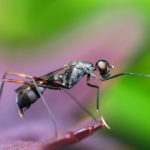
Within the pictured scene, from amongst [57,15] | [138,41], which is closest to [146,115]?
[138,41]

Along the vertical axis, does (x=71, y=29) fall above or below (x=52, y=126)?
above

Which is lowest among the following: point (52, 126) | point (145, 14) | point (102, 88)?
point (52, 126)

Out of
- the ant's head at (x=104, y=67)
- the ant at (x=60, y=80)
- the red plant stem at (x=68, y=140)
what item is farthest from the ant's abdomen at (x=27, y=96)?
the red plant stem at (x=68, y=140)

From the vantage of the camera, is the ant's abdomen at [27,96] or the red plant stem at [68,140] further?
the ant's abdomen at [27,96]

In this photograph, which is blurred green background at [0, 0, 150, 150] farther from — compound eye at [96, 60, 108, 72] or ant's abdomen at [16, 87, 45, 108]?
ant's abdomen at [16, 87, 45, 108]

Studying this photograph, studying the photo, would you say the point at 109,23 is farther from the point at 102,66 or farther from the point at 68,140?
the point at 68,140

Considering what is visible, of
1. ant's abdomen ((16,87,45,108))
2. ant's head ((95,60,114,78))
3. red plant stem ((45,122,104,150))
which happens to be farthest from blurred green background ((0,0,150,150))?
red plant stem ((45,122,104,150))

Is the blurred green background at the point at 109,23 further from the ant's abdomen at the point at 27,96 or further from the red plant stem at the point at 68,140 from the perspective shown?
the red plant stem at the point at 68,140

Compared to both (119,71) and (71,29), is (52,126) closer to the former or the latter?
(119,71)
